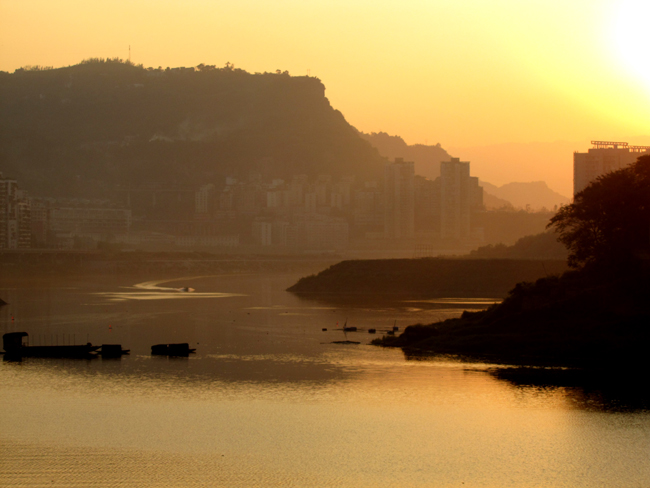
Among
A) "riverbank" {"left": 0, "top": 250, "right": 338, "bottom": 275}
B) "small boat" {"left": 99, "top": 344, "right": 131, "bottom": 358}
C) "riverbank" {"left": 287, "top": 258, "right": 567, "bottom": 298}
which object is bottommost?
"small boat" {"left": 99, "top": 344, "right": 131, "bottom": 358}

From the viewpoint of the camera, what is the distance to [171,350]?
39.1m

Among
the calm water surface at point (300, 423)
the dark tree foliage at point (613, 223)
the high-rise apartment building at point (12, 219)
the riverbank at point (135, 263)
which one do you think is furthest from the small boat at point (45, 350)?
the high-rise apartment building at point (12, 219)

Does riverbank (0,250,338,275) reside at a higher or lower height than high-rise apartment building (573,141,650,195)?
lower

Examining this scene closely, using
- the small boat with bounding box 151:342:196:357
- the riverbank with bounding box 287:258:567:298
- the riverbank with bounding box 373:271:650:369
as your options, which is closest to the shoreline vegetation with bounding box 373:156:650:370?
the riverbank with bounding box 373:271:650:369

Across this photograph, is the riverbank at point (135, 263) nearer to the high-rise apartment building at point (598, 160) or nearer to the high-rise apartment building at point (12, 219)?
the high-rise apartment building at point (12, 219)

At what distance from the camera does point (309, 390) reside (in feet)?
99.6

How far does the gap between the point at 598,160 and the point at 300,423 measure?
133 meters

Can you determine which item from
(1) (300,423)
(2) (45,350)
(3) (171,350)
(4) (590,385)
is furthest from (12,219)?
(4) (590,385)

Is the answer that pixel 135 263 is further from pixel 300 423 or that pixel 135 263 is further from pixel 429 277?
pixel 300 423

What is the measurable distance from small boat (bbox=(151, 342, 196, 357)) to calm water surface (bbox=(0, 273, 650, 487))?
2.29 feet

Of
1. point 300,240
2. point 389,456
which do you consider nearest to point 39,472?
point 389,456

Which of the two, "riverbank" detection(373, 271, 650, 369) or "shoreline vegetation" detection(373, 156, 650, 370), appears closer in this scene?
"riverbank" detection(373, 271, 650, 369)

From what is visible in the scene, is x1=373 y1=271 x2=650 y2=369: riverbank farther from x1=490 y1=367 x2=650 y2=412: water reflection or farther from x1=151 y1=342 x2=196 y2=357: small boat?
x1=151 y1=342 x2=196 y2=357: small boat

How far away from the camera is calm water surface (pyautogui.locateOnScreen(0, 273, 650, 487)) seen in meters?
20.6
